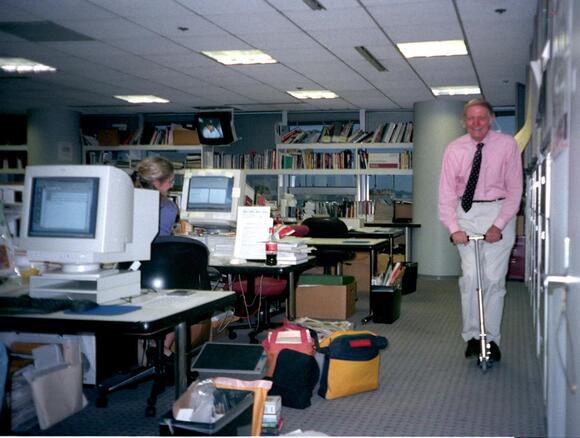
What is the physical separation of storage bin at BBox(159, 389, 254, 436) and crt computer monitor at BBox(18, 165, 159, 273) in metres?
0.64

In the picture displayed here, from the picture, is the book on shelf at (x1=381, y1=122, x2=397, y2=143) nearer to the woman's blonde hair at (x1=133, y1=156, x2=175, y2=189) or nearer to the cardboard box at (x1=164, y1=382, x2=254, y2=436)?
the woman's blonde hair at (x1=133, y1=156, x2=175, y2=189)

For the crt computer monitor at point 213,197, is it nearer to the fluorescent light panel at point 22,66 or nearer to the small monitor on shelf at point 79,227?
the small monitor on shelf at point 79,227

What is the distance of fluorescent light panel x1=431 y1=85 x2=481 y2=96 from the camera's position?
795cm

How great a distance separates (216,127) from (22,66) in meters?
3.22

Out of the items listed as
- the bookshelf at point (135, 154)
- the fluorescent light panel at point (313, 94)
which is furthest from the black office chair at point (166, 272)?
the bookshelf at point (135, 154)

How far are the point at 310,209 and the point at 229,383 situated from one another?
720cm

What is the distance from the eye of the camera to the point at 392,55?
6.18 m

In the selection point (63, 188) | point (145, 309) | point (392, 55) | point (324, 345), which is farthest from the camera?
point (392, 55)

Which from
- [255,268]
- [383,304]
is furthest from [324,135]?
[255,268]

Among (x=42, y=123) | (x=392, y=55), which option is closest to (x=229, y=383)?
(x=392, y=55)

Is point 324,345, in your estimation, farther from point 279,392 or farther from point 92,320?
point 92,320

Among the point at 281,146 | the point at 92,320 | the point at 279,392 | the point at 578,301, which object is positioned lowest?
the point at 279,392

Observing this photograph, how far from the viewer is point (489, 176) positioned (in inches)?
153

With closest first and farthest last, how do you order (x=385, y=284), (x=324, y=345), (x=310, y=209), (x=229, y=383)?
(x=229, y=383)
(x=324, y=345)
(x=385, y=284)
(x=310, y=209)
